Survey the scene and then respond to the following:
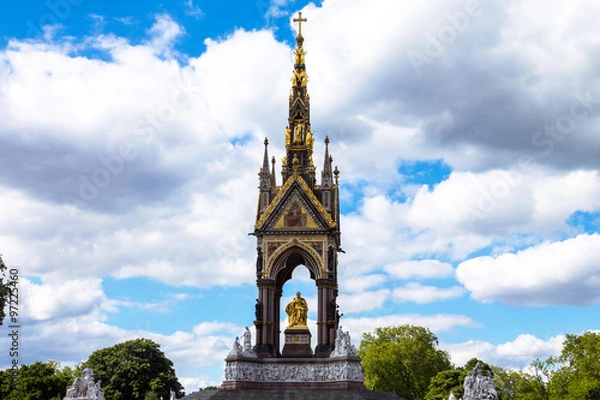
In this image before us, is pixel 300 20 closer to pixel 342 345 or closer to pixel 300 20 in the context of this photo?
pixel 300 20

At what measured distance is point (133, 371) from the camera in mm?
68000

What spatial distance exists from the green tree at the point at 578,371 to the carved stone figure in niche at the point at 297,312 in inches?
719

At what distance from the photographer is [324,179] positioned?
43375 mm

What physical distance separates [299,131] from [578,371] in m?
23.3

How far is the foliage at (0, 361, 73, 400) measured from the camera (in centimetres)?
6519

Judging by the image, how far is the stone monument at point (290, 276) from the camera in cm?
3962

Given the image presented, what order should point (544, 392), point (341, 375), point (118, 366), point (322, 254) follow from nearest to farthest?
1. point (341, 375)
2. point (322, 254)
3. point (544, 392)
4. point (118, 366)

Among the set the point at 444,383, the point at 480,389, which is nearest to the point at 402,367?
the point at 444,383

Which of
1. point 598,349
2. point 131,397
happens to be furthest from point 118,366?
point 598,349

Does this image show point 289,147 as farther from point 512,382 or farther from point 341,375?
point 512,382

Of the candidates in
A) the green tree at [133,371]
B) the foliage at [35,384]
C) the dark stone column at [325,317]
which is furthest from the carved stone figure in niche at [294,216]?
the foliage at [35,384]

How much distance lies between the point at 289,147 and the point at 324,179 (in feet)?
8.65

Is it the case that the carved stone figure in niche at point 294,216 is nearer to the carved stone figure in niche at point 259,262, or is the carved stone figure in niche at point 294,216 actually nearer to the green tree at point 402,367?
the carved stone figure in niche at point 259,262

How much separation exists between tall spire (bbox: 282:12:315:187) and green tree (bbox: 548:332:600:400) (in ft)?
68.3
